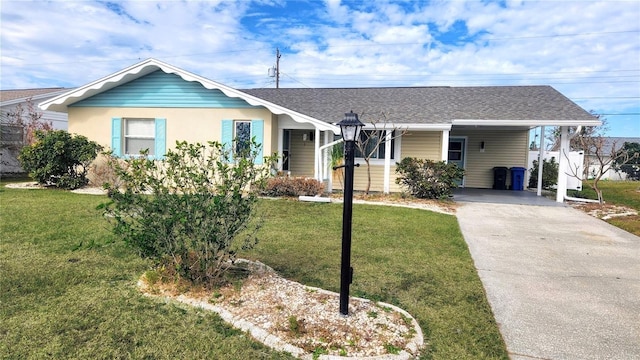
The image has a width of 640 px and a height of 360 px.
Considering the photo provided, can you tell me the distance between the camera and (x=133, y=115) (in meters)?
12.7

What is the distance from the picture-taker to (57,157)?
38.5 ft

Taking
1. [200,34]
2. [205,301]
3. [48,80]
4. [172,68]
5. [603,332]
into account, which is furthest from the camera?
[48,80]


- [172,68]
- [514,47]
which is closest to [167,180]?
[172,68]

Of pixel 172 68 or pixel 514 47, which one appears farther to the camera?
pixel 514 47

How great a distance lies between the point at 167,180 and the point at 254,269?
58.5 inches

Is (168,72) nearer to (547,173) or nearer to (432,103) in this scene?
(432,103)

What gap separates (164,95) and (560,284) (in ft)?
38.7

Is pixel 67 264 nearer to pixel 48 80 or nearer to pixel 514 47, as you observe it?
pixel 514 47

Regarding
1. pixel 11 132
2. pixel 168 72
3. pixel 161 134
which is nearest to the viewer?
pixel 168 72

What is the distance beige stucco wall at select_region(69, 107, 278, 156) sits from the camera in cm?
1215

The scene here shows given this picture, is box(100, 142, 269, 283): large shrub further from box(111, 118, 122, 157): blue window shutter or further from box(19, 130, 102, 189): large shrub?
box(111, 118, 122, 157): blue window shutter

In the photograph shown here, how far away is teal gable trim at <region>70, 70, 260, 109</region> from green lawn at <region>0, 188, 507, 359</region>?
5.54 m

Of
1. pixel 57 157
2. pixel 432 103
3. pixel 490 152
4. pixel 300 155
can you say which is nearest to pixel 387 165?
pixel 300 155

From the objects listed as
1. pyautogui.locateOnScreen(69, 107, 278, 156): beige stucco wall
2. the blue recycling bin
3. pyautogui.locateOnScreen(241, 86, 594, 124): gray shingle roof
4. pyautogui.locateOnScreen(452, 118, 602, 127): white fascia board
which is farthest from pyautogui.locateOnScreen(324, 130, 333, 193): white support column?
the blue recycling bin
